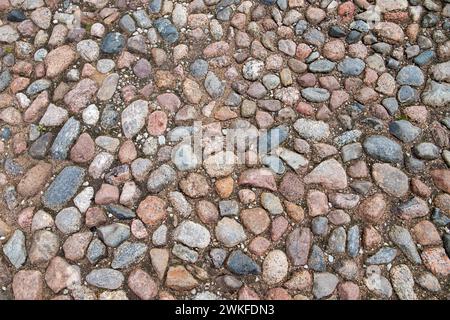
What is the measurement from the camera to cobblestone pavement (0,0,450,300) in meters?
2.62

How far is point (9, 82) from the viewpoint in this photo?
325cm

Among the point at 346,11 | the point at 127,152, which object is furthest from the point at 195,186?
the point at 346,11

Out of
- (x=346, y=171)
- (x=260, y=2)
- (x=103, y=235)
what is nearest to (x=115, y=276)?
(x=103, y=235)

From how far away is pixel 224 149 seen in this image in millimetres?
2969

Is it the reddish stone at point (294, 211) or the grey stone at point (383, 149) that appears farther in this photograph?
the grey stone at point (383, 149)

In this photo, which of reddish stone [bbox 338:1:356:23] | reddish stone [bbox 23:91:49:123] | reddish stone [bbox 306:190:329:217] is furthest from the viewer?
reddish stone [bbox 338:1:356:23]

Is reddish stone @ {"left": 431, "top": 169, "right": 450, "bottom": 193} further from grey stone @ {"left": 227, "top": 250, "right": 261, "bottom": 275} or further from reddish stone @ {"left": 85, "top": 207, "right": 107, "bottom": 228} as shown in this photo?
reddish stone @ {"left": 85, "top": 207, "right": 107, "bottom": 228}

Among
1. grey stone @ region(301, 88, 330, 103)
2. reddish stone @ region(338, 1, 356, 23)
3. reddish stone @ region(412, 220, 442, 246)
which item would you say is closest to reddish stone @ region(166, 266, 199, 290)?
reddish stone @ region(412, 220, 442, 246)

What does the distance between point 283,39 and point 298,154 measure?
0.95m

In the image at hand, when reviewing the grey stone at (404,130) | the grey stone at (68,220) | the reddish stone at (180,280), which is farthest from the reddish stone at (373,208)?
the grey stone at (68,220)

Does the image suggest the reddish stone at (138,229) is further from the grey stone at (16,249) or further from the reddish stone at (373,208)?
the reddish stone at (373,208)

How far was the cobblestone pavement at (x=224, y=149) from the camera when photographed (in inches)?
103

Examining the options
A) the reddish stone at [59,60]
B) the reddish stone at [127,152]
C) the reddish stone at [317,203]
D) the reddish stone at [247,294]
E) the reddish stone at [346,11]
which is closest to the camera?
the reddish stone at [247,294]

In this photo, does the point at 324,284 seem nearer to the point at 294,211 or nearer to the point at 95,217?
the point at 294,211
